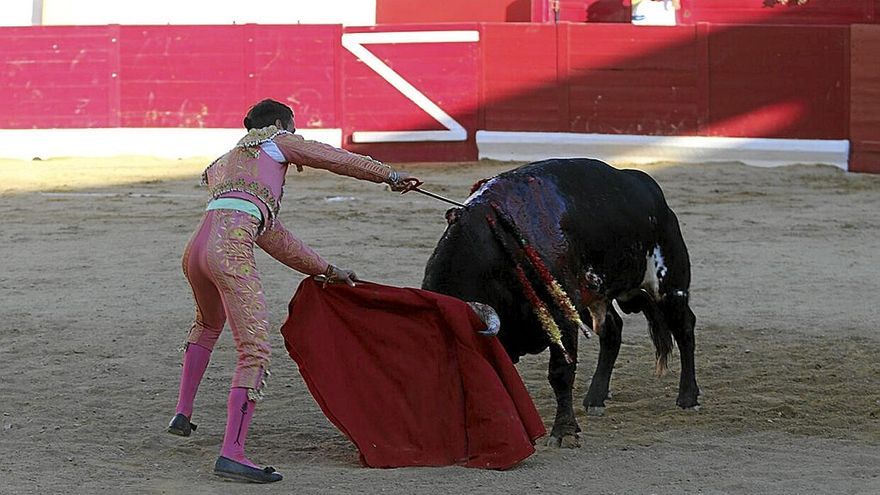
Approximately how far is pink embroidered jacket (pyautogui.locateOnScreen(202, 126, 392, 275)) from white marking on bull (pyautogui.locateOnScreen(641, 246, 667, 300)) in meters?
1.26

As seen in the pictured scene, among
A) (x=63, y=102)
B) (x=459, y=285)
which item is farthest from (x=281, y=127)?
(x=63, y=102)

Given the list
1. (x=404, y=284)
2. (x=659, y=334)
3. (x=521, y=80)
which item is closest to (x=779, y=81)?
(x=521, y=80)

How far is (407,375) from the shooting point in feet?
13.5

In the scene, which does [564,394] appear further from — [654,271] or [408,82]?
[408,82]

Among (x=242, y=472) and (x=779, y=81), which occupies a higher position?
(x=779, y=81)

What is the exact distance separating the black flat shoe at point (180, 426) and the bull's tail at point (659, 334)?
5.81ft

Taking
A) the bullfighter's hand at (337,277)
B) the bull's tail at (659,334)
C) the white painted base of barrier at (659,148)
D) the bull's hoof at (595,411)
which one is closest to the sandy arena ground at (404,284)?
the bull's hoof at (595,411)

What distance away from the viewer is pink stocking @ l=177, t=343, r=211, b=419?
413 cm

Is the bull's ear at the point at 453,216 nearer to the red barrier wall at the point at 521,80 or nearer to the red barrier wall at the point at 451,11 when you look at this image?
the red barrier wall at the point at 521,80

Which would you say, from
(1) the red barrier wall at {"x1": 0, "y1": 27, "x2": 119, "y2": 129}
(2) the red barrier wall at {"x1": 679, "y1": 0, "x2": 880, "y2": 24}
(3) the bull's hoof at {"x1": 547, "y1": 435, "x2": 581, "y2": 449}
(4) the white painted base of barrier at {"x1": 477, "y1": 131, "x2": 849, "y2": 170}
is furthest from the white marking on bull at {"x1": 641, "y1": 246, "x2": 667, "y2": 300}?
(2) the red barrier wall at {"x1": 679, "y1": 0, "x2": 880, "y2": 24}

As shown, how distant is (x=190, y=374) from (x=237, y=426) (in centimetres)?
44

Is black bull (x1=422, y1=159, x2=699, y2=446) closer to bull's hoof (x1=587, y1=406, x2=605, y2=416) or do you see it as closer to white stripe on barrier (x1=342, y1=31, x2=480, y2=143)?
bull's hoof (x1=587, y1=406, x2=605, y2=416)

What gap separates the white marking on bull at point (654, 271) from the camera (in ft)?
15.8

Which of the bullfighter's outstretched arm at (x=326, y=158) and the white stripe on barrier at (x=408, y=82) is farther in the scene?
the white stripe on barrier at (x=408, y=82)
